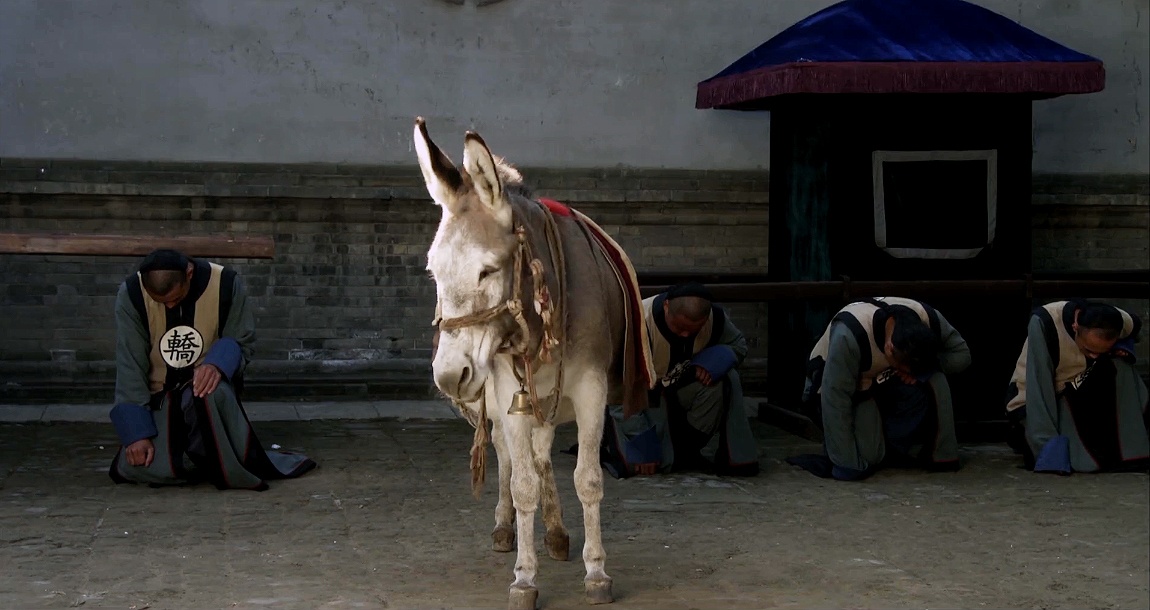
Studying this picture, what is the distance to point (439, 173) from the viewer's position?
4.94m

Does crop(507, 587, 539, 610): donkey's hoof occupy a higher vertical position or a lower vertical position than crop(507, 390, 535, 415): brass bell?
lower

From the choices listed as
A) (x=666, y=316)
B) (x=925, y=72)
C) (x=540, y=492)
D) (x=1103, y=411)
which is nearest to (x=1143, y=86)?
(x=925, y=72)

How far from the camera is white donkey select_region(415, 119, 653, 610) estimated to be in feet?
16.1

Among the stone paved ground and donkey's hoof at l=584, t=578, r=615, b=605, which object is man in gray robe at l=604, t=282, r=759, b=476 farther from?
donkey's hoof at l=584, t=578, r=615, b=605

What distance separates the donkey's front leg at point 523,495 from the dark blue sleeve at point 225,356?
2.76 metres

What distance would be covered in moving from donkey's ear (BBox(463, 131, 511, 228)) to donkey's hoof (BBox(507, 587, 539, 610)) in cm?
139

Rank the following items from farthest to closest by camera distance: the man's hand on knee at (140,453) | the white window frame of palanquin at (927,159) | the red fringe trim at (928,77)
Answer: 1. the white window frame of palanquin at (927,159)
2. the red fringe trim at (928,77)
3. the man's hand on knee at (140,453)

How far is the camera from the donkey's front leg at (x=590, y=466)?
5.53 meters

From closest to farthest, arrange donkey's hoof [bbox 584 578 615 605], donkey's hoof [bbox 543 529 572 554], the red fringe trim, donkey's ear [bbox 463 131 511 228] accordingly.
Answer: donkey's ear [bbox 463 131 511 228]
donkey's hoof [bbox 584 578 615 605]
donkey's hoof [bbox 543 529 572 554]
the red fringe trim

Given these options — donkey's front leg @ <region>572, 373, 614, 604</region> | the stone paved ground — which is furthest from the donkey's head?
the stone paved ground

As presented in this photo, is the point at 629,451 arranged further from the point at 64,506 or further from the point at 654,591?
the point at 64,506

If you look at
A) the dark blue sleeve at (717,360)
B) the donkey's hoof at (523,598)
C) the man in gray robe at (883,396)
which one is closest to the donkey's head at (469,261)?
the donkey's hoof at (523,598)

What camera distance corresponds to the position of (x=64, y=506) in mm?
7148

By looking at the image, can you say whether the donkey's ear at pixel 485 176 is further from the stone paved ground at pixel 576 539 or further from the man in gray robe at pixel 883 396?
the man in gray robe at pixel 883 396
